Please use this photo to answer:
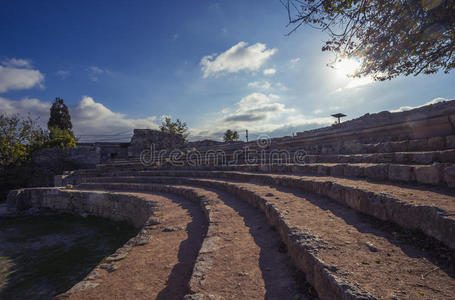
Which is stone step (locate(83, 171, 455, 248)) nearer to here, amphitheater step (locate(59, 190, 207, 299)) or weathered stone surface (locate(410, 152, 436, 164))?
weathered stone surface (locate(410, 152, 436, 164))

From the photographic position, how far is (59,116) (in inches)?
1074

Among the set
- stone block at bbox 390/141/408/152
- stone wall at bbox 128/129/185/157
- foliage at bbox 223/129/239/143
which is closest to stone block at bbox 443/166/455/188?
stone block at bbox 390/141/408/152

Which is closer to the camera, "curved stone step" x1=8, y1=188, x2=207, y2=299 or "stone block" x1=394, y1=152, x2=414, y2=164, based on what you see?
"curved stone step" x1=8, y1=188, x2=207, y2=299

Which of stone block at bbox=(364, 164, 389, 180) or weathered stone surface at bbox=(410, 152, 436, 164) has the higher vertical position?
weathered stone surface at bbox=(410, 152, 436, 164)

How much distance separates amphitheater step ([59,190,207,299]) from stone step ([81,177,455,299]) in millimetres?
1201

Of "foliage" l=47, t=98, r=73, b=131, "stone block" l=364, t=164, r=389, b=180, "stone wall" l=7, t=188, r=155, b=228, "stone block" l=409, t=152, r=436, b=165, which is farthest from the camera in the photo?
"foliage" l=47, t=98, r=73, b=131

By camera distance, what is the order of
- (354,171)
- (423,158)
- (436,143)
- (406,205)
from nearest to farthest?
(406,205)
(423,158)
(436,143)
(354,171)

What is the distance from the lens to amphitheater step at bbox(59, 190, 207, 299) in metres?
2.07

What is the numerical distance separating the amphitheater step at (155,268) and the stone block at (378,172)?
2.93 meters

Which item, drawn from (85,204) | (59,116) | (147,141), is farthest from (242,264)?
(59,116)

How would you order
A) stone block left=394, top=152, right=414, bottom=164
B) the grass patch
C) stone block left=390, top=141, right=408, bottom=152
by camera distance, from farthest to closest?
stone block left=390, top=141, right=408, bottom=152 < the grass patch < stone block left=394, top=152, right=414, bottom=164

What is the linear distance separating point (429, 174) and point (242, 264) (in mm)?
2596

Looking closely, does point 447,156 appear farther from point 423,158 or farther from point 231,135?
point 231,135

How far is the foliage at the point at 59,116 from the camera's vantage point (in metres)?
26.9
